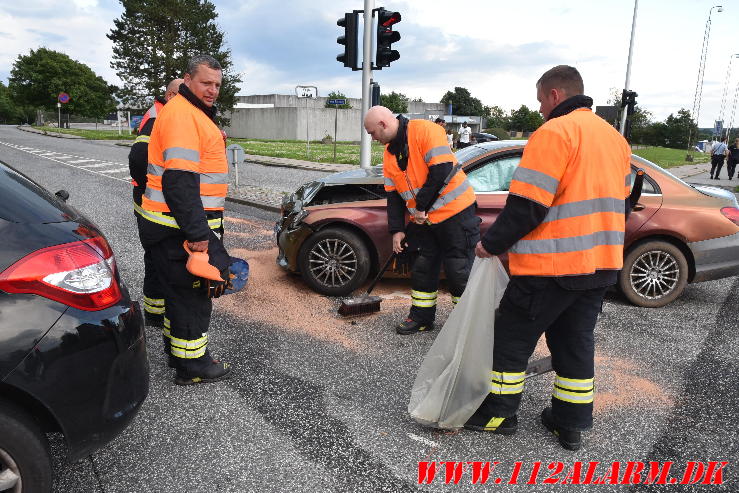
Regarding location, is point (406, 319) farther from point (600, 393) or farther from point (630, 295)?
point (630, 295)

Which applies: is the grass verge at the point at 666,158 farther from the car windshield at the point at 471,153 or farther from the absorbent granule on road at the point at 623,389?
the absorbent granule on road at the point at 623,389

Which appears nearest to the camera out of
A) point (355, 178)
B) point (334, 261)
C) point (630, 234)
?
point (630, 234)

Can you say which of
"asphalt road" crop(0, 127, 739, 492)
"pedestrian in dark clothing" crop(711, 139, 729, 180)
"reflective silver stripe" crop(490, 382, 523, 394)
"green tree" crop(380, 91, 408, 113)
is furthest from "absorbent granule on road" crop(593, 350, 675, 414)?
"green tree" crop(380, 91, 408, 113)

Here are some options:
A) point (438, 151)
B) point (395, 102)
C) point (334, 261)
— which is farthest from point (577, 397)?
point (395, 102)

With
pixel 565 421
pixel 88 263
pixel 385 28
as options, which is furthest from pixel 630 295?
pixel 385 28

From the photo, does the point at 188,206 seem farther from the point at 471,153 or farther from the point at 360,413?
the point at 471,153

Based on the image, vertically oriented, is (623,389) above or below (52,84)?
below

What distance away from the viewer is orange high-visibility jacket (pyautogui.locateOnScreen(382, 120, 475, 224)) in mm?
3838

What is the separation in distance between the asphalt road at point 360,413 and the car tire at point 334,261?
0.20 meters

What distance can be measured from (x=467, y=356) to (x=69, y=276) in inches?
74.5

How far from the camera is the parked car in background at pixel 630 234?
488 centimetres

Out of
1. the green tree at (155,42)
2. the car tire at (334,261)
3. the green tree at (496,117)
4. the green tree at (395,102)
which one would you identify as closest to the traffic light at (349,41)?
the car tire at (334,261)

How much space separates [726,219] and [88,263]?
17.4 feet

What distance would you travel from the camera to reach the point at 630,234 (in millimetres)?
4902
